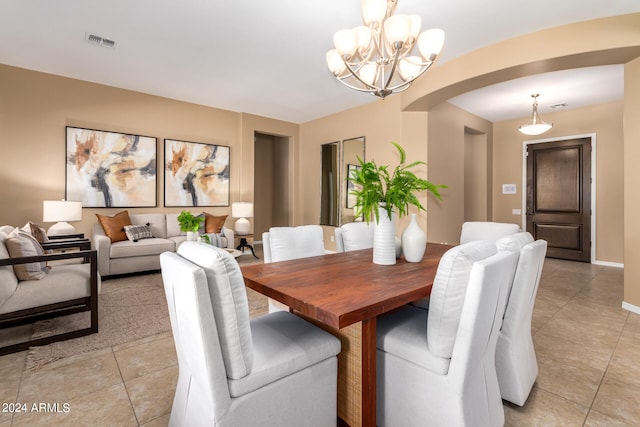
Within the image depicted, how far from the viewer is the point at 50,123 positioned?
4445 mm

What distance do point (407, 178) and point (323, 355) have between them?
117 centimetres

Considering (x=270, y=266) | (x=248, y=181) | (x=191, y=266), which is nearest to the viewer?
(x=191, y=266)

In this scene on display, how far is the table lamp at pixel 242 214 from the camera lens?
19.1ft

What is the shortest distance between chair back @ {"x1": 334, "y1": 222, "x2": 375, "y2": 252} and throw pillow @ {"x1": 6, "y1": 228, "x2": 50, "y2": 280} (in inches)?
92.4

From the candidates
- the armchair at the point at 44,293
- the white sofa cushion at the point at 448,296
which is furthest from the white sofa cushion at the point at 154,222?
the white sofa cushion at the point at 448,296

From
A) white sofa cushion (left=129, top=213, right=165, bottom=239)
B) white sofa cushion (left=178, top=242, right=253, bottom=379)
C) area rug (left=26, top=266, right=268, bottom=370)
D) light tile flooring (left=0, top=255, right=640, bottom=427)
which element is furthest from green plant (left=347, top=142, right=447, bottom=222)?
white sofa cushion (left=129, top=213, right=165, bottom=239)

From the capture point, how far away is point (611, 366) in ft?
6.86

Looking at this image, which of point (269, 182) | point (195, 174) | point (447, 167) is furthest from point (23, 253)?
point (269, 182)

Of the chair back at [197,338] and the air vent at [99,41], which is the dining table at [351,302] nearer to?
the chair back at [197,338]

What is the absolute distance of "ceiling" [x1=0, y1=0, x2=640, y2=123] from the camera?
2852mm

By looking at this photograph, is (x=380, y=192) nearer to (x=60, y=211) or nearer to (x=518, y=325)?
(x=518, y=325)

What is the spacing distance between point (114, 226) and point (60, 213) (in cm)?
66

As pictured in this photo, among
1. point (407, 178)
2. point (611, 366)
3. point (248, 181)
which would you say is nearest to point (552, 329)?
point (611, 366)

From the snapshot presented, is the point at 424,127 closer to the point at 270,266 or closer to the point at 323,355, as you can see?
the point at 270,266
